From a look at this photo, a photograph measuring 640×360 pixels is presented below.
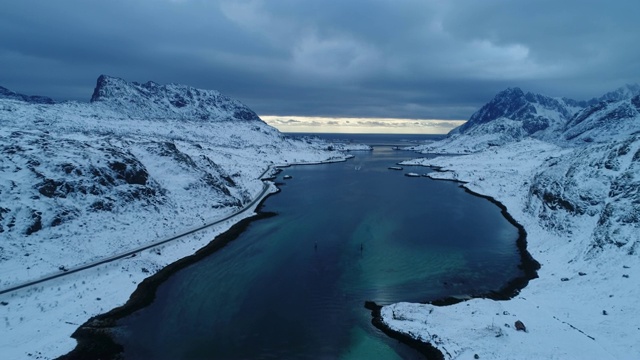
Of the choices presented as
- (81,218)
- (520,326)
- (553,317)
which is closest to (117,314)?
(81,218)

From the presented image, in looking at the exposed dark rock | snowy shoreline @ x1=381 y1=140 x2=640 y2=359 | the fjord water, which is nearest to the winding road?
the fjord water

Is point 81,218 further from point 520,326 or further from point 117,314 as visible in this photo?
point 520,326

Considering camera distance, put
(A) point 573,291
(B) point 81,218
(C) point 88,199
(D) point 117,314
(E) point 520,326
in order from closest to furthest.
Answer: (E) point 520,326
(D) point 117,314
(A) point 573,291
(B) point 81,218
(C) point 88,199

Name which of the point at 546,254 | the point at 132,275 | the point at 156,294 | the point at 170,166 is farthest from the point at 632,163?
the point at 170,166

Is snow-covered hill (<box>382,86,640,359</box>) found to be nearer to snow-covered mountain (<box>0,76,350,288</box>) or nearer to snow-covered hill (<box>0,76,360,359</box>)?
snow-covered hill (<box>0,76,360,359</box>)

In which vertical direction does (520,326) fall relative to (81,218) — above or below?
below

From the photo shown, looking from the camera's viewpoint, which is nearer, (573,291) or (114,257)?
(573,291)

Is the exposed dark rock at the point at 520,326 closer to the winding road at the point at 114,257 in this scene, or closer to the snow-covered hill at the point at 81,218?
the snow-covered hill at the point at 81,218
